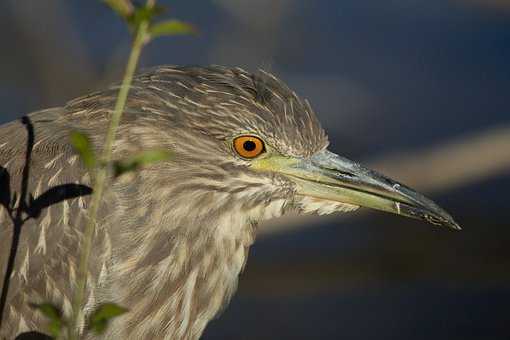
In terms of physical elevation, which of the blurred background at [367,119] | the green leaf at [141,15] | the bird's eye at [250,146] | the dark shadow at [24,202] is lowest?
the dark shadow at [24,202]

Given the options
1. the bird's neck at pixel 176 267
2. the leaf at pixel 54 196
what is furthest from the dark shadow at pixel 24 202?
the bird's neck at pixel 176 267

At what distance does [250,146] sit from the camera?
4.69 meters

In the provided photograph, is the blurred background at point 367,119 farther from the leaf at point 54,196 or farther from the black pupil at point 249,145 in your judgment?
the leaf at point 54,196

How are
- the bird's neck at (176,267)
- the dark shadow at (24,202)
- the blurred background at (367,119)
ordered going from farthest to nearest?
the blurred background at (367,119)
the bird's neck at (176,267)
the dark shadow at (24,202)

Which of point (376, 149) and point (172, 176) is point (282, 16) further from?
point (172, 176)

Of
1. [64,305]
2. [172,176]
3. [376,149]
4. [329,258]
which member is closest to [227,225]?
[172,176]

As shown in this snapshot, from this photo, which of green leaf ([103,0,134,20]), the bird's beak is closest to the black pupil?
the bird's beak

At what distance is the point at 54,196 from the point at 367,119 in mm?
5882

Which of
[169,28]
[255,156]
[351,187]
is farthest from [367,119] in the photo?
[169,28]

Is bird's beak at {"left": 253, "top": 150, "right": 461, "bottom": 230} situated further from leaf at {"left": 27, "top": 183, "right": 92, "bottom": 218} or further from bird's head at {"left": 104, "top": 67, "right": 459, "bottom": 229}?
leaf at {"left": 27, "top": 183, "right": 92, "bottom": 218}

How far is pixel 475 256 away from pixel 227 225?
148 inches

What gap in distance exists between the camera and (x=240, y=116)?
4.70m

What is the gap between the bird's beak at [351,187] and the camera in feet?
15.8

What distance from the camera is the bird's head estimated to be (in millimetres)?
4711
